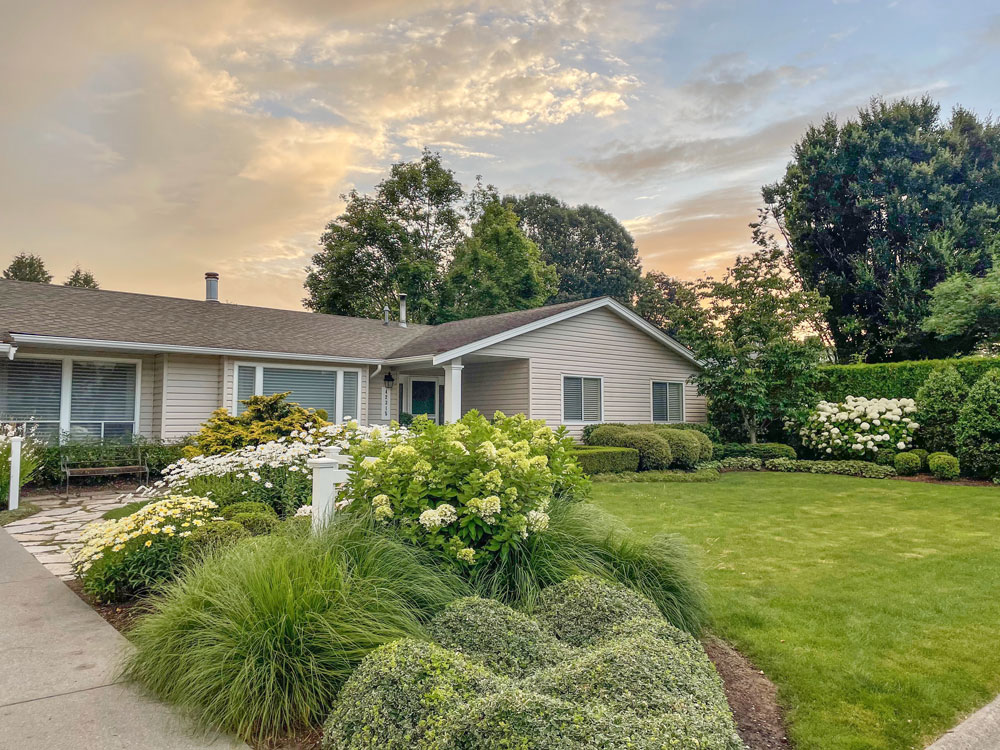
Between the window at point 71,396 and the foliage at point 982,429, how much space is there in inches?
655

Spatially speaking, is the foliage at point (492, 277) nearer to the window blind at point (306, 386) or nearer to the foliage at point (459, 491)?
the window blind at point (306, 386)

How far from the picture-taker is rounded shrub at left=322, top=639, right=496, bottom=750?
6.86 feet

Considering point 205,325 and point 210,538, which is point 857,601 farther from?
point 205,325

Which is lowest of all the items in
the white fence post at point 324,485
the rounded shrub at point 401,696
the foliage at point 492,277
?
the rounded shrub at point 401,696

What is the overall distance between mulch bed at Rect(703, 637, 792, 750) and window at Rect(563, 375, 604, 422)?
1088 cm

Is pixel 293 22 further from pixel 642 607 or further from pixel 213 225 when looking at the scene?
pixel 642 607

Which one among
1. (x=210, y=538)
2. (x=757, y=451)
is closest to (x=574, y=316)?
(x=757, y=451)

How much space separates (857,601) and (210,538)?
194 inches

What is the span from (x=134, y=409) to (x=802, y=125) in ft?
77.4

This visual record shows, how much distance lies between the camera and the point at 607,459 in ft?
40.1

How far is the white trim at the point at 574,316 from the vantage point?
12.6 meters

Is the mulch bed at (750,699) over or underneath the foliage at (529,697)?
underneath

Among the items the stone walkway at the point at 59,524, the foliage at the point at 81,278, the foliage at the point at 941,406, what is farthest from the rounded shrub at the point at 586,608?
the foliage at the point at 81,278

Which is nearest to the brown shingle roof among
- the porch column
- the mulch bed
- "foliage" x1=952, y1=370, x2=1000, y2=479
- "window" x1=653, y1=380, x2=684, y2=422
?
the porch column
